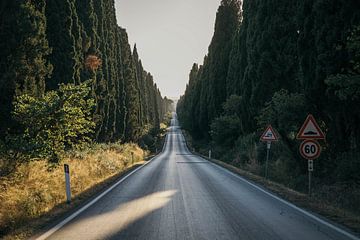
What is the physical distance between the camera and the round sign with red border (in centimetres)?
1246

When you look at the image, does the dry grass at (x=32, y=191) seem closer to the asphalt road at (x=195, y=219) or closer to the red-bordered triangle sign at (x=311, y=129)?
the asphalt road at (x=195, y=219)

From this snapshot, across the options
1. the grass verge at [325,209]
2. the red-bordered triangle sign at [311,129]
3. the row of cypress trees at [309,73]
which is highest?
the row of cypress trees at [309,73]

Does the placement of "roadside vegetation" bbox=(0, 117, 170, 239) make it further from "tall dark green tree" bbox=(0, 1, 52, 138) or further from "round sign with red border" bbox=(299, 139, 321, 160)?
"round sign with red border" bbox=(299, 139, 321, 160)

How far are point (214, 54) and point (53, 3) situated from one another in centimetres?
3289

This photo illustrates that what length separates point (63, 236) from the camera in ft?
24.1

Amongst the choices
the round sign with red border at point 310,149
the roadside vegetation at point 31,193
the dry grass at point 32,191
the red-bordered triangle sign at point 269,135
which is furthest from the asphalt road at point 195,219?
the red-bordered triangle sign at point 269,135

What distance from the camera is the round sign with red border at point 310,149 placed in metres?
12.5

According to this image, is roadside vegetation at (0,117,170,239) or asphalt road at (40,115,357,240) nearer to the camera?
asphalt road at (40,115,357,240)

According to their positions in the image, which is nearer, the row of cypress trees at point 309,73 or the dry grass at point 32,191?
the dry grass at point 32,191

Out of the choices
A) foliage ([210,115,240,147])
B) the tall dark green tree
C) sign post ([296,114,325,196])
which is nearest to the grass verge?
sign post ([296,114,325,196])

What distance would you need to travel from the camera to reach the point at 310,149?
12.5 m

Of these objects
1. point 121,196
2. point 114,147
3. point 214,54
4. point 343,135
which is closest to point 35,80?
point 121,196

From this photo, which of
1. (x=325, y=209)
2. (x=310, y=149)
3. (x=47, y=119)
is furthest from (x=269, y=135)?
(x=47, y=119)

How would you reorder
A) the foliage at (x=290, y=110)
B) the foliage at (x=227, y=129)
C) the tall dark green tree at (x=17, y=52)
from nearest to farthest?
the tall dark green tree at (x=17, y=52) < the foliage at (x=290, y=110) < the foliage at (x=227, y=129)
